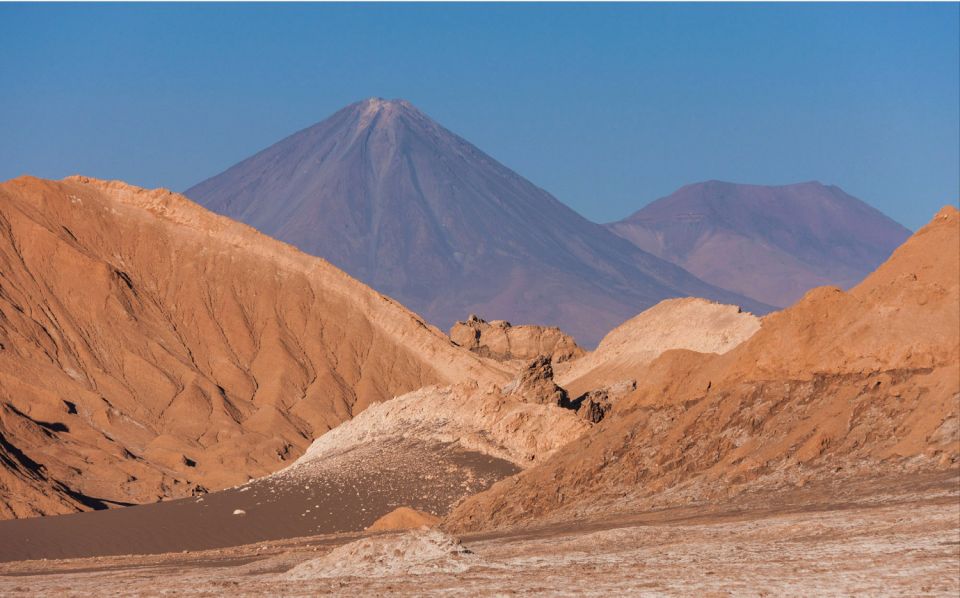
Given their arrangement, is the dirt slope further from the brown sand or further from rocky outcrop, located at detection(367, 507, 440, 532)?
the brown sand

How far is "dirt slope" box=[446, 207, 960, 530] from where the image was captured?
103 feet

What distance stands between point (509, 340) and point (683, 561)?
72584 mm

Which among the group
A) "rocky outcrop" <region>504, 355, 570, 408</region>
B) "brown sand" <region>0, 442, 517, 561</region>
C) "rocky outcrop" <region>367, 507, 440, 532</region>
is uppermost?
"rocky outcrop" <region>504, 355, 570, 408</region>

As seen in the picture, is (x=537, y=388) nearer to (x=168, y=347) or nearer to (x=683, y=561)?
(x=168, y=347)

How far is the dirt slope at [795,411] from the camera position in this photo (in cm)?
3141

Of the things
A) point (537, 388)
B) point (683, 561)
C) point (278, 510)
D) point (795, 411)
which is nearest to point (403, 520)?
point (278, 510)

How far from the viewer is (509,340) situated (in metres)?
95.2

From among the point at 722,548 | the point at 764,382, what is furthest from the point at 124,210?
the point at 722,548

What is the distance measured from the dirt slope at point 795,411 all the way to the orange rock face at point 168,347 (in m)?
20.9

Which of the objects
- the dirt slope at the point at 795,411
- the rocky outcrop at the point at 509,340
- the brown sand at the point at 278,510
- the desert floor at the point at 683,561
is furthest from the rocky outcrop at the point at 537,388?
the rocky outcrop at the point at 509,340

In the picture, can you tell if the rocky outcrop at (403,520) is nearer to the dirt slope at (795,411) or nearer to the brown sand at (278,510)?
the dirt slope at (795,411)

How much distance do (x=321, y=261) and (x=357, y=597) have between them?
6450 cm

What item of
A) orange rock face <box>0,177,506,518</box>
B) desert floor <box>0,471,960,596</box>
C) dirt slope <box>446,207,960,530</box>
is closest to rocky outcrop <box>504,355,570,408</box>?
dirt slope <box>446,207,960,530</box>

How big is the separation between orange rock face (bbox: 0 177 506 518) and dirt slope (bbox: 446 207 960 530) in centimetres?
2087
